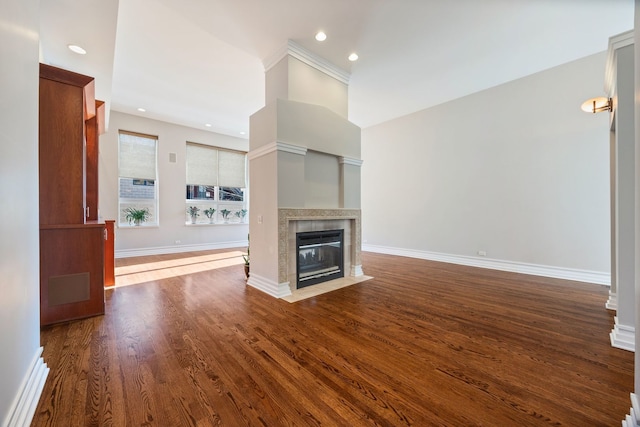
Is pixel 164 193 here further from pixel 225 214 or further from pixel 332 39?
pixel 332 39

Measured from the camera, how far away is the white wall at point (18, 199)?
118 centimetres

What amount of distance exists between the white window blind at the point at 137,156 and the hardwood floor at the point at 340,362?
4238 mm

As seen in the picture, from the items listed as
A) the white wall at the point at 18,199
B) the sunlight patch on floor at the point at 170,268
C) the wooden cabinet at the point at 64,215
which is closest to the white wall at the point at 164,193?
the sunlight patch on floor at the point at 170,268

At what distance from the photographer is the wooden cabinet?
98.1 inches

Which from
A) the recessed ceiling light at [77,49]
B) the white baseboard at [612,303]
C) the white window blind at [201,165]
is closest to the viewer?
the white baseboard at [612,303]

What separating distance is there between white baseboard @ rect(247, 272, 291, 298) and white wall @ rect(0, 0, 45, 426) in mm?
2152

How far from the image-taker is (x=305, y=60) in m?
3.73

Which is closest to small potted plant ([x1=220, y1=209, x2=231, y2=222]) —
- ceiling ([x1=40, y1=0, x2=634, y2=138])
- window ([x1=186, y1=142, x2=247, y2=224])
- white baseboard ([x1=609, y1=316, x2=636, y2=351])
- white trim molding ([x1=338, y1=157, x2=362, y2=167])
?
window ([x1=186, y1=142, x2=247, y2=224])

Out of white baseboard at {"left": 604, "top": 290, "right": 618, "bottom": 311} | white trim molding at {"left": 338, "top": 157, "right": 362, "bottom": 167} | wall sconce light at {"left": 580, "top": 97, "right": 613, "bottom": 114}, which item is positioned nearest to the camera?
wall sconce light at {"left": 580, "top": 97, "right": 613, "bottom": 114}

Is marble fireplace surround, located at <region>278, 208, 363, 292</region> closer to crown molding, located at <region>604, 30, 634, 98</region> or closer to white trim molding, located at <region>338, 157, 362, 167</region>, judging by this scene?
white trim molding, located at <region>338, 157, 362, 167</region>

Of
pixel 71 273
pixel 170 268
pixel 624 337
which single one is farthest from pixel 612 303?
pixel 170 268

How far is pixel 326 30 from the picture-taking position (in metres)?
3.29

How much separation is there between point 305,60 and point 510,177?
4350 mm

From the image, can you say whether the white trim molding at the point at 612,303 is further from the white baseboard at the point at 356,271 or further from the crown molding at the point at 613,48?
the white baseboard at the point at 356,271
